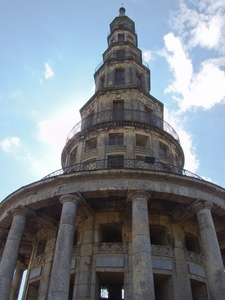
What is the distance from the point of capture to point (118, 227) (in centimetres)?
2125

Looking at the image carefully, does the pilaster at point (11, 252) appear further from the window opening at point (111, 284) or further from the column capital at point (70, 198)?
the window opening at point (111, 284)

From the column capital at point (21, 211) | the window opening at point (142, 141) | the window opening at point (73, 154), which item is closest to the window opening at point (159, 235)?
the window opening at point (142, 141)

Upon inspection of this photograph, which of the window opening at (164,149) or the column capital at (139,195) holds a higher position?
the window opening at (164,149)

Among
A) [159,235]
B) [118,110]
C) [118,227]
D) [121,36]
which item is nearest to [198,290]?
[159,235]

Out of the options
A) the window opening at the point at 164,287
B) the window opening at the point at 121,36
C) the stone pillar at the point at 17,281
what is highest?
the window opening at the point at 121,36

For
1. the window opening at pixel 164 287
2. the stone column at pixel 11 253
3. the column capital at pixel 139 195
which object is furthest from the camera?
the window opening at pixel 164 287

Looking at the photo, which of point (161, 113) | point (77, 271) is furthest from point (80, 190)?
point (161, 113)

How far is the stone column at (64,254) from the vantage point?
14.7m

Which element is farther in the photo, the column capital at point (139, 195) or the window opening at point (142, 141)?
the window opening at point (142, 141)

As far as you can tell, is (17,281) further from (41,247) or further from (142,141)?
(142,141)

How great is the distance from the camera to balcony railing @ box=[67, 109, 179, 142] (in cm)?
2549

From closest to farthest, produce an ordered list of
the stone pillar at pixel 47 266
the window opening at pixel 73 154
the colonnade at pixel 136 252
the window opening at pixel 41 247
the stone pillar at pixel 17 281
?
the colonnade at pixel 136 252, the stone pillar at pixel 47 266, the window opening at pixel 41 247, the stone pillar at pixel 17 281, the window opening at pixel 73 154

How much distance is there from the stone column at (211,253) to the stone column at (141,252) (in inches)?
134

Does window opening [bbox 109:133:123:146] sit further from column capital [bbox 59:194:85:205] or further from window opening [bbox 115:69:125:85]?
window opening [bbox 115:69:125:85]
